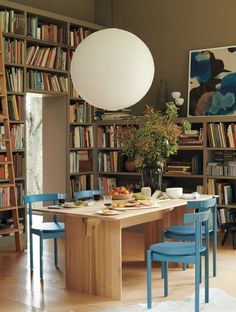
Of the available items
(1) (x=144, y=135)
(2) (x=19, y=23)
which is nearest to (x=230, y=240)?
(1) (x=144, y=135)

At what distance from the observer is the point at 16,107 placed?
6.85 metres

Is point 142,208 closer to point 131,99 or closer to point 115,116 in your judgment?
point 131,99

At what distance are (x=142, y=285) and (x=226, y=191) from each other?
2.39 m

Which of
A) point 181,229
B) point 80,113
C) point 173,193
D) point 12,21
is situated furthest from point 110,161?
point 181,229

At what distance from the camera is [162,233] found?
5.49 metres

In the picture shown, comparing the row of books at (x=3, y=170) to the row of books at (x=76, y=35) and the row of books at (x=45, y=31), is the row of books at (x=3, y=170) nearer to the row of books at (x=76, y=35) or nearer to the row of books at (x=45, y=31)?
the row of books at (x=45, y=31)

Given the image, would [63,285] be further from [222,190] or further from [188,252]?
[222,190]

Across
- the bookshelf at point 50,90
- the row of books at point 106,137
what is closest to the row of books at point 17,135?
the bookshelf at point 50,90

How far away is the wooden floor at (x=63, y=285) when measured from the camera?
445 cm

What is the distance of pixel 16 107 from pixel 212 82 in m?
2.57

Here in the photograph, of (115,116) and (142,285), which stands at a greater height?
(115,116)

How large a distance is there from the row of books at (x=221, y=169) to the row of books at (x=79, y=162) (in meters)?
1.90

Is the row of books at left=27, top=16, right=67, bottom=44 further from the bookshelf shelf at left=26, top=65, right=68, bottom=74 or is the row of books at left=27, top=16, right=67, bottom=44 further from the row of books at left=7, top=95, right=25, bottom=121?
the row of books at left=7, top=95, right=25, bottom=121

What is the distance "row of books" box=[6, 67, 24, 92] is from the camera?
6.76 m
